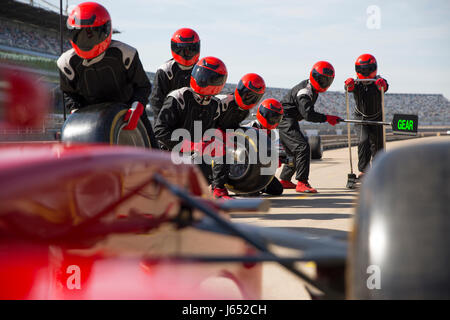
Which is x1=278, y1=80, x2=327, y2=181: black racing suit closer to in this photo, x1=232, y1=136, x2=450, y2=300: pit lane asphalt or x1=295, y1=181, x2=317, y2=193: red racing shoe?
x1=295, y1=181, x2=317, y2=193: red racing shoe

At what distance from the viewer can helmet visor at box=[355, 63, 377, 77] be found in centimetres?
852

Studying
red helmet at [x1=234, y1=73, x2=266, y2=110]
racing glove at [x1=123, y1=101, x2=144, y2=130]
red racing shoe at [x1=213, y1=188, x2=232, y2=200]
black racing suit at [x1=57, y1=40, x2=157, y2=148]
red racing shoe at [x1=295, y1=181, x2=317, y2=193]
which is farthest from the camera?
red racing shoe at [x1=295, y1=181, x2=317, y2=193]

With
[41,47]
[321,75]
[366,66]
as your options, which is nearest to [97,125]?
[321,75]

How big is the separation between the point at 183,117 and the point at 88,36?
1.58 m

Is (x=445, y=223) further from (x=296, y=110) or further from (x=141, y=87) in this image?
(x=296, y=110)

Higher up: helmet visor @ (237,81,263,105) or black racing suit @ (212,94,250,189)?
helmet visor @ (237,81,263,105)

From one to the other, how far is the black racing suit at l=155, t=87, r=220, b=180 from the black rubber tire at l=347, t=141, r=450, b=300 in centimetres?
413

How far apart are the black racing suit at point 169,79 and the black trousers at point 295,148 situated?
1817mm

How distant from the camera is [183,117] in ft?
18.4

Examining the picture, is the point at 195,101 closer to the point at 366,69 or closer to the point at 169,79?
the point at 169,79

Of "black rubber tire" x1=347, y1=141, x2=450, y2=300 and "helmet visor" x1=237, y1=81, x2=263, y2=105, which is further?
"helmet visor" x1=237, y1=81, x2=263, y2=105

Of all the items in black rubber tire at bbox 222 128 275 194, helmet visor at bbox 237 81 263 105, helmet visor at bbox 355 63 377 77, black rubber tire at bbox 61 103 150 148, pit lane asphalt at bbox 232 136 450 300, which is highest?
helmet visor at bbox 355 63 377 77

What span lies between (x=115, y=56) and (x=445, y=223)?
12.7ft

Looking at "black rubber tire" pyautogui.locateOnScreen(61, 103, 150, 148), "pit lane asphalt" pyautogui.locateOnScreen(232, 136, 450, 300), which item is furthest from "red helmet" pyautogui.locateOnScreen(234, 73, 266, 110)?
"black rubber tire" pyautogui.locateOnScreen(61, 103, 150, 148)
